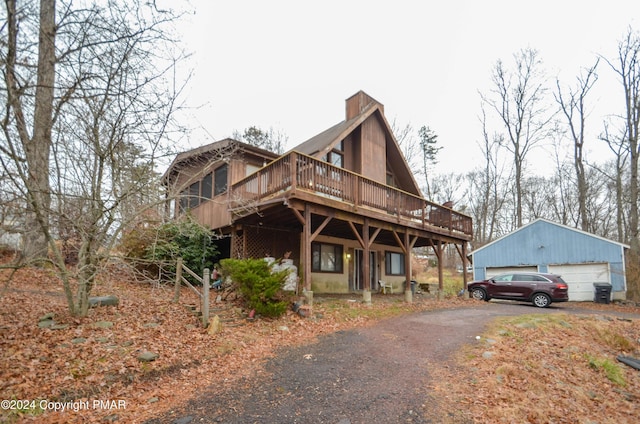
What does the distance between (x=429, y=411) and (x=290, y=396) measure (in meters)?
1.75

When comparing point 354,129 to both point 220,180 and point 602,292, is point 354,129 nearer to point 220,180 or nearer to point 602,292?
point 220,180

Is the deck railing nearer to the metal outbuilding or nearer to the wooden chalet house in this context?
the wooden chalet house

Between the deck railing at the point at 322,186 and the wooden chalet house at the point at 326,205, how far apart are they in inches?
1.3

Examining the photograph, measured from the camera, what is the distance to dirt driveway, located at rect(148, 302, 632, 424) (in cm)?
383

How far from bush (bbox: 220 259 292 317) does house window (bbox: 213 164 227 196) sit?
5570 millimetres

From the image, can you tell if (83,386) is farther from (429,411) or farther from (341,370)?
(429,411)

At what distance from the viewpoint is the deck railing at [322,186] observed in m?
9.13

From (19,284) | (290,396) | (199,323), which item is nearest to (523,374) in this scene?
(290,396)

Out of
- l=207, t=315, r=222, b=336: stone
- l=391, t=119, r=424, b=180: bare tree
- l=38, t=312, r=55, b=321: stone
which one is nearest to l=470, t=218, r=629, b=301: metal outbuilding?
l=391, t=119, r=424, b=180: bare tree

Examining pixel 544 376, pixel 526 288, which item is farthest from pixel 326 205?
pixel 526 288

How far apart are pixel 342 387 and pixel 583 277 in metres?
→ 17.8

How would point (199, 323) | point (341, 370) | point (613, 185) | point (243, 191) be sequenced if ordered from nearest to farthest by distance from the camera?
point (341, 370), point (199, 323), point (243, 191), point (613, 185)

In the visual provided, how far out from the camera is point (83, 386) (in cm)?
429

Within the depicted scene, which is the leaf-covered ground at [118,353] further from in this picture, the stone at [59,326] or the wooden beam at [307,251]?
the wooden beam at [307,251]
